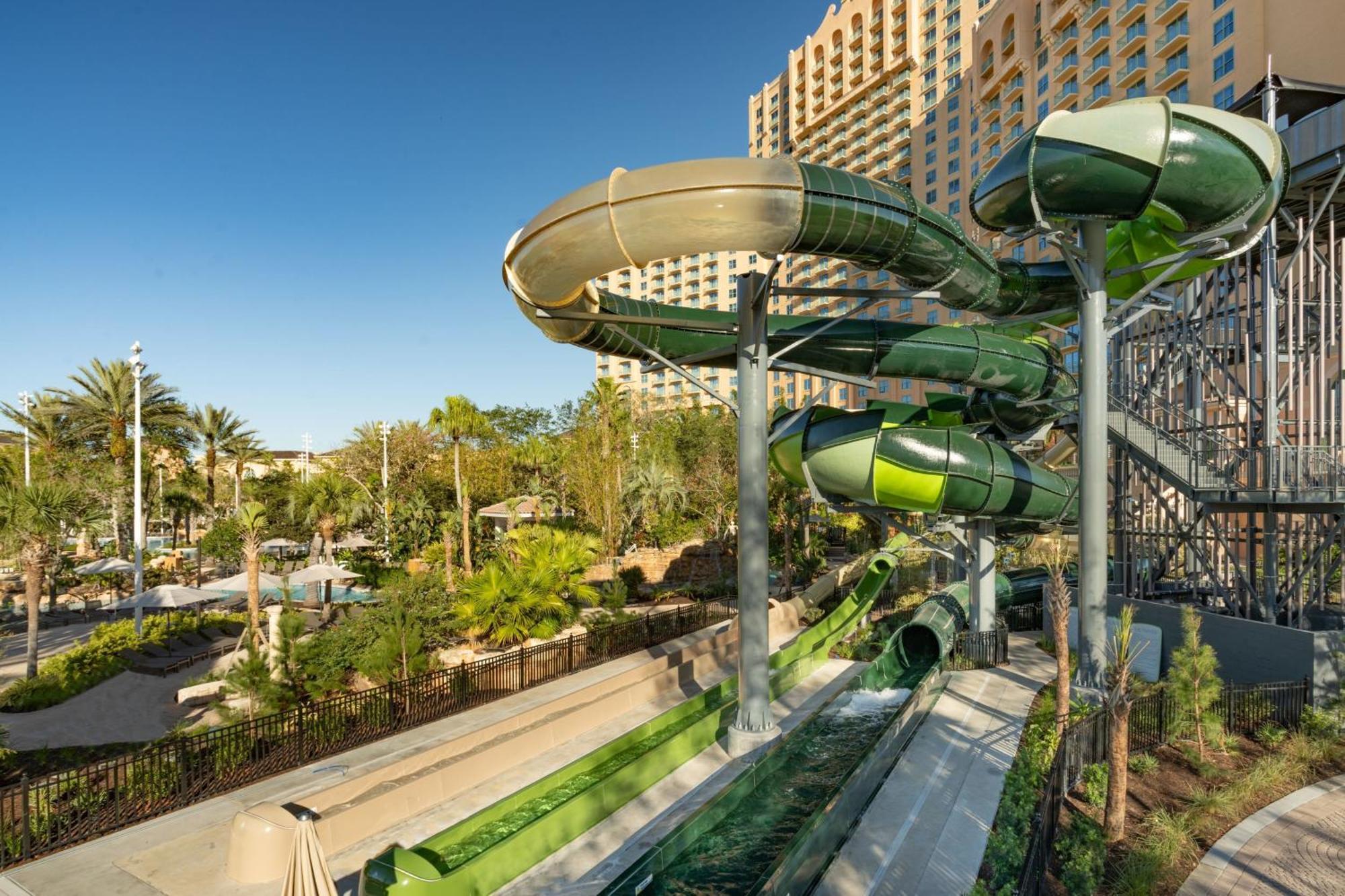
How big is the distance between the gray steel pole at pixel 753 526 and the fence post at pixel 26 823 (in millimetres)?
9281

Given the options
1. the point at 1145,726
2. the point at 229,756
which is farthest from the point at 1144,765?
the point at 229,756

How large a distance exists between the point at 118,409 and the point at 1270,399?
43.1 metres

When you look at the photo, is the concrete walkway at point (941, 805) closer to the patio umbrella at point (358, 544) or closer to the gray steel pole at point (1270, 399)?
the gray steel pole at point (1270, 399)

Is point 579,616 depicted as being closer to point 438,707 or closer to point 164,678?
→ point 438,707

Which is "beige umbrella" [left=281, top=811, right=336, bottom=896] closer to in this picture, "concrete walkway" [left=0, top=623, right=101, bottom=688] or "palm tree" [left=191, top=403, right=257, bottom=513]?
"concrete walkway" [left=0, top=623, right=101, bottom=688]

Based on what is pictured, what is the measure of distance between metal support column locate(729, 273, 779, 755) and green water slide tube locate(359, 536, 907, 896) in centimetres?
83

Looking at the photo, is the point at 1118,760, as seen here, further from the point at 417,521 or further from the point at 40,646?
the point at 417,521

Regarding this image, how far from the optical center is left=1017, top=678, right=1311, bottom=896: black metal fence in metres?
8.62

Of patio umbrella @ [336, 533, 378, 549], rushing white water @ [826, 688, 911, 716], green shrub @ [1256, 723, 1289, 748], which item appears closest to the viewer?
green shrub @ [1256, 723, 1289, 748]

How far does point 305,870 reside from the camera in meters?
6.73

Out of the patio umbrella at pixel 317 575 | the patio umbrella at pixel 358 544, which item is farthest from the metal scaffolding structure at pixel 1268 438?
the patio umbrella at pixel 358 544

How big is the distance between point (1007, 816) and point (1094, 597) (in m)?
5.83

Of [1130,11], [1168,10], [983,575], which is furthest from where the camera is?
[1130,11]

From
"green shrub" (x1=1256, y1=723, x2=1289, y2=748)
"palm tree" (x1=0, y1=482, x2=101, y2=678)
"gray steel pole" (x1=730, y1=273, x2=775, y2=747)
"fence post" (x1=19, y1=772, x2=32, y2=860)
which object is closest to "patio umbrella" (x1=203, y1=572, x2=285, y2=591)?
"palm tree" (x1=0, y1=482, x2=101, y2=678)
